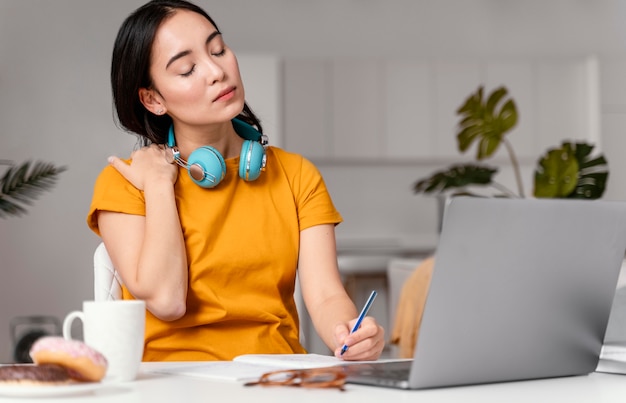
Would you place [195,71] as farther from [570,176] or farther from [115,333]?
[570,176]

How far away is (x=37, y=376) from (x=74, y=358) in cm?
4

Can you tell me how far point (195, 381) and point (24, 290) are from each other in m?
5.40

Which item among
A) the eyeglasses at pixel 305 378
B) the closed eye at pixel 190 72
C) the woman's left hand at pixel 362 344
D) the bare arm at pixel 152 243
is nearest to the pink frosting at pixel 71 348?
the eyeglasses at pixel 305 378

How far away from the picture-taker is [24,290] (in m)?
6.16

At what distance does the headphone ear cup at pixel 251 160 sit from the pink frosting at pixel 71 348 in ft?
2.45

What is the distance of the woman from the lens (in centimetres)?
162

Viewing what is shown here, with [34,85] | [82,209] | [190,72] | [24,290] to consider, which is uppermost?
[34,85]

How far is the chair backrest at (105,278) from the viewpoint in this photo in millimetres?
1673

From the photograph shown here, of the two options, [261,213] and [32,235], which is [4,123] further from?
[261,213]

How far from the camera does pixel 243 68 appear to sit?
5.93m

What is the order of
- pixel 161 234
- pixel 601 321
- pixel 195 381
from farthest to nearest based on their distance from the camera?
1. pixel 161 234
2. pixel 601 321
3. pixel 195 381

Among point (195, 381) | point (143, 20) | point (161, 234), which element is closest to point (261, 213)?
point (161, 234)

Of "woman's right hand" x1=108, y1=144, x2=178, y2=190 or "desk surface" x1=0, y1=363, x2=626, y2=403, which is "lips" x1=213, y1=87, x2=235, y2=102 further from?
"desk surface" x1=0, y1=363, x2=626, y2=403

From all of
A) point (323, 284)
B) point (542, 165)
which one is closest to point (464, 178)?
point (542, 165)
